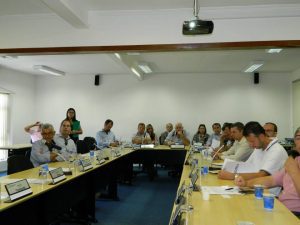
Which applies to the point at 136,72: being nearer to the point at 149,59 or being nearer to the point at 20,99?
the point at 149,59

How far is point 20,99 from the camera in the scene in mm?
8070

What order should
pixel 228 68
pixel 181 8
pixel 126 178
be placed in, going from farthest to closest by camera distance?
pixel 228 68 < pixel 126 178 < pixel 181 8

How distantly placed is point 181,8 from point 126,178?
3.68 meters

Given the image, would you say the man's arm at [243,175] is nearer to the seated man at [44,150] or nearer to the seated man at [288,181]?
the seated man at [288,181]

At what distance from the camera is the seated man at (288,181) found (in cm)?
200

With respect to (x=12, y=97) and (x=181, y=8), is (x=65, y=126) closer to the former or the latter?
(x=181, y=8)

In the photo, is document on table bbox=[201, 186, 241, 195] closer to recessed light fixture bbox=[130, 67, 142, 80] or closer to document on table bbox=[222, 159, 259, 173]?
document on table bbox=[222, 159, 259, 173]

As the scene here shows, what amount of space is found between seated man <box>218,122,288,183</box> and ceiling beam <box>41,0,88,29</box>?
2.05m

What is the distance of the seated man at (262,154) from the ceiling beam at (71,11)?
2051 millimetres

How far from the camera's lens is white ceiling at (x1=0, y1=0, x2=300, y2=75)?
3181 millimetres

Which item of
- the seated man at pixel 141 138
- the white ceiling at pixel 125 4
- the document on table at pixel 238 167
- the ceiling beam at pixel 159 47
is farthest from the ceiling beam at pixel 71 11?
the seated man at pixel 141 138

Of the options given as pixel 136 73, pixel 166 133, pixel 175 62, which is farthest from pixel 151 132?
pixel 175 62

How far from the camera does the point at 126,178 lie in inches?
228

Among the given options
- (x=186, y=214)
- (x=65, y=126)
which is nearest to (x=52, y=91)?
(x=65, y=126)
